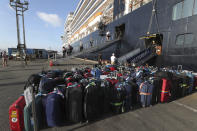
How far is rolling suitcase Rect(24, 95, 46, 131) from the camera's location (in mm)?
2098

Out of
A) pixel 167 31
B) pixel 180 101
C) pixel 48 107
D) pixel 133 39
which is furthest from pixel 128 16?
pixel 48 107

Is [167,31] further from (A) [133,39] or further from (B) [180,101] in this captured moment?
(B) [180,101]

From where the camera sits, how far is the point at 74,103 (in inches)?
94.7

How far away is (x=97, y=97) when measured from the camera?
265 cm

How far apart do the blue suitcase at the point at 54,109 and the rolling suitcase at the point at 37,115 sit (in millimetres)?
131

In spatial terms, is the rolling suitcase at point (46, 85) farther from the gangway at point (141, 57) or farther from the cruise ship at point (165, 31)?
the cruise ship at point (165, 31)

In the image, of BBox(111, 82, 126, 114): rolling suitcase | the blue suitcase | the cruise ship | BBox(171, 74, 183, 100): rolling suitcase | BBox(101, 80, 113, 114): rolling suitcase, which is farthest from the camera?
the cruise ship

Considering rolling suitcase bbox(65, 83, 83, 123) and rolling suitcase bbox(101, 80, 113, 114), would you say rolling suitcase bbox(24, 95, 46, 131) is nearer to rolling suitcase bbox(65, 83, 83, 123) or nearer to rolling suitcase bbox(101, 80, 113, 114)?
rolling suitcase bbox(65, 83, 83, 123)

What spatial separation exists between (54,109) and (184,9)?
948 cm

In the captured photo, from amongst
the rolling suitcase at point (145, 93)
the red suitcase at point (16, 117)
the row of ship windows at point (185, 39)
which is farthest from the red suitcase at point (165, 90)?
the row of ship windows at point (185, 39)

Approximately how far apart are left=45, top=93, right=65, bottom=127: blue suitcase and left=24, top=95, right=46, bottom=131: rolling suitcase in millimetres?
131

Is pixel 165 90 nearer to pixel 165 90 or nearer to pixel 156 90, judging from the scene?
pixel 165 90

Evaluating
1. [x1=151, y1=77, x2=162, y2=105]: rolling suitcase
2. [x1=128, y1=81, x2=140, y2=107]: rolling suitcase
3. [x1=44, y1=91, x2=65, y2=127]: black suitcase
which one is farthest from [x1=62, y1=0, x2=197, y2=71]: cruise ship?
[x1=44, y1=91, x2=65, y2=127]: black suitcase

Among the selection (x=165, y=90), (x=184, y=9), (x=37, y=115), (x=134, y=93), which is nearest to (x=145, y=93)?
(x=134, y=93)
